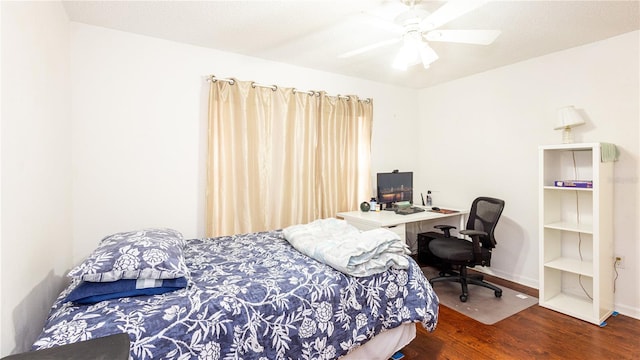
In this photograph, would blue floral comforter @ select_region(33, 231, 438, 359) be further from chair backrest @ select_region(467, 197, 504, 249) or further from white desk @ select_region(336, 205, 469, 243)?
chair backrest @ select_region(467, 197, 504, 249)

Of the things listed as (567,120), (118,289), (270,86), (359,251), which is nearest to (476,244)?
(567,120)

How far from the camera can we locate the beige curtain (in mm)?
3008

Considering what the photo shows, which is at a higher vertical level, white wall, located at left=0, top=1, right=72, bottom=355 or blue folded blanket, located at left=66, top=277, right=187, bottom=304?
white wall, located at left=0, top=1, right=72, bottom=355

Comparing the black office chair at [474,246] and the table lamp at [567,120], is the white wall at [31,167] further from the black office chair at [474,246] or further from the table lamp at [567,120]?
the table lamp at [567,120]

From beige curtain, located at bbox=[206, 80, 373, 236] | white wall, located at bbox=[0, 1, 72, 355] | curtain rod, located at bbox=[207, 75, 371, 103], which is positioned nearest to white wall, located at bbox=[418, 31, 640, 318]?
beige curtain, located at bbox=[206, 80, 373, 236]

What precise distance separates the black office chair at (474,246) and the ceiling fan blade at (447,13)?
1.94m

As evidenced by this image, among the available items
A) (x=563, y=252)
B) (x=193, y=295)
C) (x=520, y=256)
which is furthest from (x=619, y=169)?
(x=193, y=295)

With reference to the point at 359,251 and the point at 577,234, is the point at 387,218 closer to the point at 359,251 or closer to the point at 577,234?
the point at 359,251

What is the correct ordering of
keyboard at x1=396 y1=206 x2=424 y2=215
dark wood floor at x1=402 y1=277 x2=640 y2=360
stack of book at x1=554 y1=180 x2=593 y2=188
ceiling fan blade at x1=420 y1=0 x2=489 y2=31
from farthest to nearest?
keyboard at x1=396 y1=206 x2=424 y2=215, stack of book at x1=554 y1=180 x2=593 y2=188, dark wood floor at x1=402 y1=277 x2=640 y2=360, ceiling fan blade at x1=420 y1=0 x2=489 y2=31

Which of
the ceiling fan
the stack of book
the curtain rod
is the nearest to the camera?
the ceiling fan

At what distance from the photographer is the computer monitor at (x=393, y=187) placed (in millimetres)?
3809

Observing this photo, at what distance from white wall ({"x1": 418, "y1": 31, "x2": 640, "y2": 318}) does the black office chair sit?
481 millimetres

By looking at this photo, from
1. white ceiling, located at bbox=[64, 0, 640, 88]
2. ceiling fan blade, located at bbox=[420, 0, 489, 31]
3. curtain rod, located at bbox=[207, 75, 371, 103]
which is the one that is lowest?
curtain rod, located at bbox=[207, 75, 371, 103]

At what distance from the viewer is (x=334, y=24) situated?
8.08 feet
